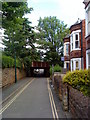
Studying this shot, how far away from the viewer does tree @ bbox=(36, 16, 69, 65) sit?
50844 millimetres

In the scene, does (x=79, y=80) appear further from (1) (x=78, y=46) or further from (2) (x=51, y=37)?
(2) (x=51, y=37)

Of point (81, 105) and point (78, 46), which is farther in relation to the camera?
point (78, 46)

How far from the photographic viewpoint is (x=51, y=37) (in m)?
52.5

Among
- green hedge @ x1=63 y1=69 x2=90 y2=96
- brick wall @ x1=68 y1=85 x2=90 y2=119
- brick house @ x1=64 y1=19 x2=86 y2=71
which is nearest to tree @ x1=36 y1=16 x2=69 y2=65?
brick house @ x1=64 y1=19 x2=86 y2=71

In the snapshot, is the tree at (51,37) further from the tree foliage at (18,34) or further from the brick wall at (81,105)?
the brick wall at (81,105)

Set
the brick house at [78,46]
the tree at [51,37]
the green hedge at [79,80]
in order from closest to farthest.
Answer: the green hedge at [79,80]
the brick house at [78,46]
the tree at [51,37]

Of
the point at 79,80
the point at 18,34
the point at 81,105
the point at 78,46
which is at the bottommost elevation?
the point at 81,105

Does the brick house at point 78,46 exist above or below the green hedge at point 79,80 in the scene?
above

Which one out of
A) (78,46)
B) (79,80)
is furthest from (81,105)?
(78,46)

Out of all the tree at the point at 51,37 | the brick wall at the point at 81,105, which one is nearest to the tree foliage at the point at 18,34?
the tree at the point at 51,37

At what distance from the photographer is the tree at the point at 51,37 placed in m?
50.8

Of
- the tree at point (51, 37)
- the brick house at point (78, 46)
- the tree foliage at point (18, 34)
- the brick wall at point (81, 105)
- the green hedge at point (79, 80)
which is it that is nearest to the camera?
the brick wall at point (81, 105)

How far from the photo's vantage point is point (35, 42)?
47.7m

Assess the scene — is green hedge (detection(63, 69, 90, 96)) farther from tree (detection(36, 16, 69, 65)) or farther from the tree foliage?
tree (detection(36, 16, 69, 65))
